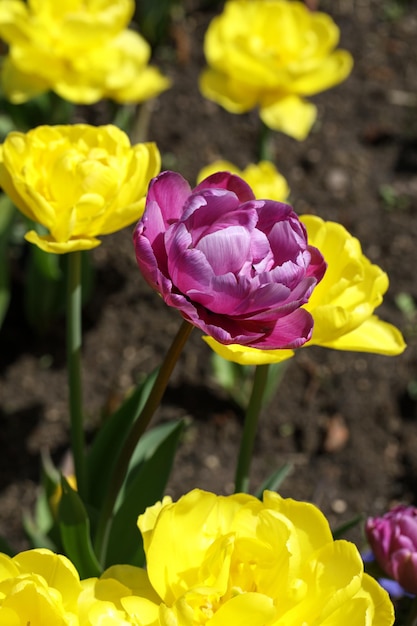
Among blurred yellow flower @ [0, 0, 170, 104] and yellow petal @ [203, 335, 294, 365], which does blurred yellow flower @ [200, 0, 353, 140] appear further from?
yellow petal @ [203, 335, 294, 365]

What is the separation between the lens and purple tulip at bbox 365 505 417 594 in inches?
38.7

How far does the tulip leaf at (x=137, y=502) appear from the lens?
1.23 meters

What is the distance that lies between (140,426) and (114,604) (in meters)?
0.22

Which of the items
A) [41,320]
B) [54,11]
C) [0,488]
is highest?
[54,11]

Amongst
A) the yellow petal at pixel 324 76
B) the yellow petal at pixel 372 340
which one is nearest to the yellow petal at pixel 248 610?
the yellow petal at pixel 372 340

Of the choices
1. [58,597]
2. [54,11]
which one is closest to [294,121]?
Answer: [54,11]

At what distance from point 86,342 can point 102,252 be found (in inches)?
11.7

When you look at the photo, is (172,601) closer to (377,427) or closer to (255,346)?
(255,346)

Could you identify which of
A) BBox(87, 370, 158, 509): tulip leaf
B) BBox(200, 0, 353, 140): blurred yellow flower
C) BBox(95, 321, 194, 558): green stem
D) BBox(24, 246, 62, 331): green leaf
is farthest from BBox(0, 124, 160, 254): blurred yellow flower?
BBox(24, 246, 62, 331): green leaf

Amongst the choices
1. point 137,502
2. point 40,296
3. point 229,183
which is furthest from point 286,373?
point 229,183

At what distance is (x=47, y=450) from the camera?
1.97m

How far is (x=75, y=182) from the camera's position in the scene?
102cm

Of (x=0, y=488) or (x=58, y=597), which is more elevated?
(x=58, y=597)

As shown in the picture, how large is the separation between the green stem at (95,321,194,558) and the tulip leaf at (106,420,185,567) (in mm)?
51
